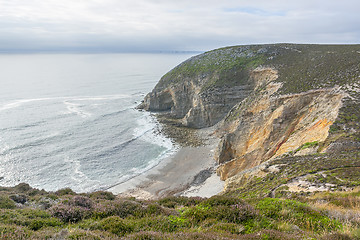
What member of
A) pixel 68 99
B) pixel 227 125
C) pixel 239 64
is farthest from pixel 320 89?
pixel 68 99

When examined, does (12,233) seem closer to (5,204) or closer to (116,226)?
(116,226)

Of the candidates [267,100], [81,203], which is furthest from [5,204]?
[267,100]

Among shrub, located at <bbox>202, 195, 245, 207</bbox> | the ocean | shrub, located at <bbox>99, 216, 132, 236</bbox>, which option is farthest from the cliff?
shrub, located at <bbox>99, 216, 132, 236</bbox>

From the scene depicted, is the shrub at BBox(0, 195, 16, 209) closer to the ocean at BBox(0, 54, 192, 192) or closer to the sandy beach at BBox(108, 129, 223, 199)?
the sandy beach at BBox(108, 129, 223, 199)

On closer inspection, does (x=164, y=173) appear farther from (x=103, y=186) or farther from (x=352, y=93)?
(x=352, y=93)

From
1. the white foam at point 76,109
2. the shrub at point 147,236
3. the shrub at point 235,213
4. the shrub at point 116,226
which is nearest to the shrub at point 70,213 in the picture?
the shrub at point 116,226

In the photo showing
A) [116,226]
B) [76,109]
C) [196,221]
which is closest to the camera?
[116,226]

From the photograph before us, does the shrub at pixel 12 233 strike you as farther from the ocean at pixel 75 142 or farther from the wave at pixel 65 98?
the wave at pixel 65 98
